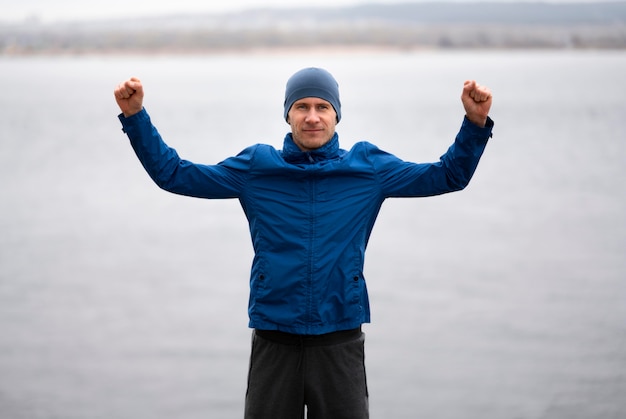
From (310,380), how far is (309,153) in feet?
2.20

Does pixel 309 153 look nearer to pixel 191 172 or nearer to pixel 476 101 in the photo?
pixel 191 172

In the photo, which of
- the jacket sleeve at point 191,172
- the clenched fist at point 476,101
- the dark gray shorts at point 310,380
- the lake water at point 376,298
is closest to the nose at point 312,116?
the jacket sleeve at point 191,172

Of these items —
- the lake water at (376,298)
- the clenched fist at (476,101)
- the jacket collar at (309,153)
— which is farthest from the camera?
the lake water at (376,298)

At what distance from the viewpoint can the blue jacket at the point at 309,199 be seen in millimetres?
2947

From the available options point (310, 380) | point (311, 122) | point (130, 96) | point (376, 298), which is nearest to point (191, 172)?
point (130, 96)

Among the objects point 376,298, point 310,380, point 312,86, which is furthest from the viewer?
point 376,298

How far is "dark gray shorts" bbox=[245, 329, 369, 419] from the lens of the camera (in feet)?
9.67

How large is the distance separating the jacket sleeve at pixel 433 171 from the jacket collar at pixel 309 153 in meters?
0.13

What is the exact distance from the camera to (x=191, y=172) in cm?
306

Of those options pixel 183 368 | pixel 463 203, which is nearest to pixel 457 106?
pixel 463 203

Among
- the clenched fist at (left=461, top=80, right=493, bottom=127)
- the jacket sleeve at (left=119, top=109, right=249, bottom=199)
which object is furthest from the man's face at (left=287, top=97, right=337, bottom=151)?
the clenched fist at (left=461, top=80, right=493, bottom=127)

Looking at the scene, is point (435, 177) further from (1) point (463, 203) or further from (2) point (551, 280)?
(1) point (463, 203)

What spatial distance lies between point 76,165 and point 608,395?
14.5 m

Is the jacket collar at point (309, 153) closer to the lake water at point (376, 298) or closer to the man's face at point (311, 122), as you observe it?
the man's face at point (311, 122)
